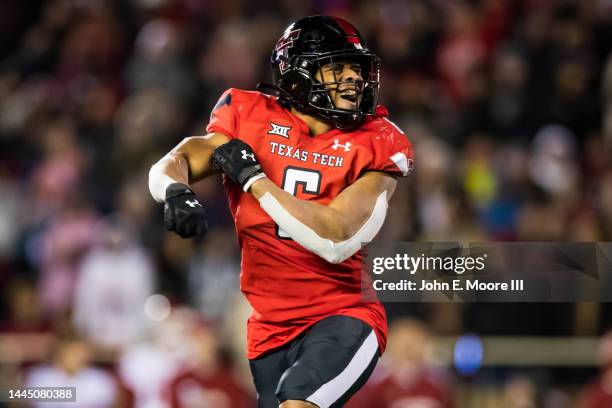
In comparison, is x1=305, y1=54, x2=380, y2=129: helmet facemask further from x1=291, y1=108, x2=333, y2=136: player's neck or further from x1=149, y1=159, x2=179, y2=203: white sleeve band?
x1=149, y1=159, x2=179, y2=203: white sleeve band

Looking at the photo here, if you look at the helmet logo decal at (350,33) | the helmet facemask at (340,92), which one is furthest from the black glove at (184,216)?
the helmet logo decal at (350,33)

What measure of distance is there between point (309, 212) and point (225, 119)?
59 centimetres

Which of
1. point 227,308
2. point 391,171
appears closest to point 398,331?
point 227,308

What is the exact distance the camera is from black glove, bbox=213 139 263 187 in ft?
13.6

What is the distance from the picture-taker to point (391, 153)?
4473 mm

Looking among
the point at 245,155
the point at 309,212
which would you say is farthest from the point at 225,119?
the point at 309,212

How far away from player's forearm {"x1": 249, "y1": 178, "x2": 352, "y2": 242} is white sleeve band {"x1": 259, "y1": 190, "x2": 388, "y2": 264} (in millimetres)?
13

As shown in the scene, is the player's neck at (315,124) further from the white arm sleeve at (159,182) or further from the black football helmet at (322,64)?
the white arm sleeve at (159,182)

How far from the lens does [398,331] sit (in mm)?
7418

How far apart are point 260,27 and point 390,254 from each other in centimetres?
581

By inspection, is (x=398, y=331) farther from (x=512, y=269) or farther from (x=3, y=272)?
(x=3, y=272)

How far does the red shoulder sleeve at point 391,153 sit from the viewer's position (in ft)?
14.6

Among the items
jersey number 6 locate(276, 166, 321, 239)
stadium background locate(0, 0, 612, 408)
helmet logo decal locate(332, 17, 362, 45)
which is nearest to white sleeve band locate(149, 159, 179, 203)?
jersey number 6 locate(276, 166, 321, 239)

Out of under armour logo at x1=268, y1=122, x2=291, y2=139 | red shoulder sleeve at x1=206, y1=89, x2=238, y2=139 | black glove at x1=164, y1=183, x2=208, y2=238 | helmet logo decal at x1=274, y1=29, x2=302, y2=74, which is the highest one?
helmet logo decal at x1=274, y1=29, x2=302, y2=74
